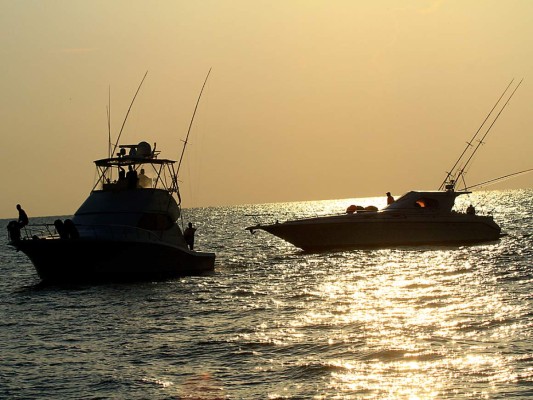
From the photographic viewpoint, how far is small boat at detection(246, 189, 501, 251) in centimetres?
4866

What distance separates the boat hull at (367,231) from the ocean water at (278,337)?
12103 mm

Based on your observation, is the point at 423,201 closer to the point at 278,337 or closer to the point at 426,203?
the point at 426,203

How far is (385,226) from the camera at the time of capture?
49.2 meters

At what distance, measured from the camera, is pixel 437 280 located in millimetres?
32688

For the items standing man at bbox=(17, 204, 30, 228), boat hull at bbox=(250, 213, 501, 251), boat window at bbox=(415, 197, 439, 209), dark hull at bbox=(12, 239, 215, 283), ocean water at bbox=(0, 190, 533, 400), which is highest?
boat window at bbox=(415, 197, 439, 209)

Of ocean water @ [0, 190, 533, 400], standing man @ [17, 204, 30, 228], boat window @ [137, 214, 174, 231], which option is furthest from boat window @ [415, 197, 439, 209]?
standing man @ [17, 204, 30, 228]

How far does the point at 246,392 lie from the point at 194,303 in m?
12.8

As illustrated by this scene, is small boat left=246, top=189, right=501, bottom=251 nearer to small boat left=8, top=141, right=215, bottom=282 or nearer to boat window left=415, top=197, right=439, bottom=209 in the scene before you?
boat window left=415, top=197, right=439, bottom=209

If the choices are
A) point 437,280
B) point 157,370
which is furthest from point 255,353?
point 437,280

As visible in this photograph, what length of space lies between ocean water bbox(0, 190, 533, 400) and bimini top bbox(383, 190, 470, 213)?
43.7ft

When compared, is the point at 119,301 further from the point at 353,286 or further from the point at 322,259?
the point at 322,259

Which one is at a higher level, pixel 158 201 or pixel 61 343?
pixel 158 201

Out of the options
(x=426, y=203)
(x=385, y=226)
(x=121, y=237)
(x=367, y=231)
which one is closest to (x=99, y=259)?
(x=121, y=237)

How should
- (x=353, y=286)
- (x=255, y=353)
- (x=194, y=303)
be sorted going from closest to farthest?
(x=255, y=353)
(x=194, y=303)
(x=353, y=286)
